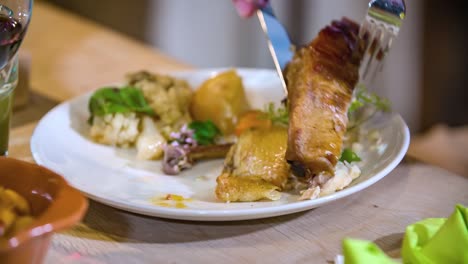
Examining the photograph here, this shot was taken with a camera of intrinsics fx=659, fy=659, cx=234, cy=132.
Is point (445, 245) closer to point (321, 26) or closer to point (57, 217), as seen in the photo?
point (57, 217)

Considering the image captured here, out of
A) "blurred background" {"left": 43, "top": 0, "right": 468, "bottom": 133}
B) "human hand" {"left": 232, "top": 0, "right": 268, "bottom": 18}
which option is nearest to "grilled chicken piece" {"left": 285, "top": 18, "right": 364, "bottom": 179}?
"human hand" {"left": 232, "top": 0, "right": 268, "bottom": 18}

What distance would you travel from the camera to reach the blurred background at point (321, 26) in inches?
127

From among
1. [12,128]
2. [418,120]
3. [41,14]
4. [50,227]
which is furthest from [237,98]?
[418,120]

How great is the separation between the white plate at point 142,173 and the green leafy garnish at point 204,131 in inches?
2.8

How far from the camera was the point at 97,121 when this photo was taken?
1491 mm

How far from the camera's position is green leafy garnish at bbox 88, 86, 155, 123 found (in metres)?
1.48

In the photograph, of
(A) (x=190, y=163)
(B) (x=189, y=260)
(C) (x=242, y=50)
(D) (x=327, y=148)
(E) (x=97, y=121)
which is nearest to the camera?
(B) (x=189, y=260)

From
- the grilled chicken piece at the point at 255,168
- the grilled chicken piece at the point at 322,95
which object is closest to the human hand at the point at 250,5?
the grilled chicken piece at the point at 322,95

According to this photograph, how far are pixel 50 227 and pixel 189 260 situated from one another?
302 mm

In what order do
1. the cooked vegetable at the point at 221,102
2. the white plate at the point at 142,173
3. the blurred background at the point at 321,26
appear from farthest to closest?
1. the blurred background at the point at 321,26
2. the cooked vegetable at the point at 221,102
3. the white plate at the point at 142,173

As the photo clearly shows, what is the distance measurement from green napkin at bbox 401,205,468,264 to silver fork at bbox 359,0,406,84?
0.42m

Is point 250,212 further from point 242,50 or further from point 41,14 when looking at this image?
point 242,50

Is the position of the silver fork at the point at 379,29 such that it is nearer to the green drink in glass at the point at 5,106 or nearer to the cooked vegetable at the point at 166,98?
the cooked vegetable at the point at 166,98

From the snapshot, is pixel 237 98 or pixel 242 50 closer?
pixel 237 98
